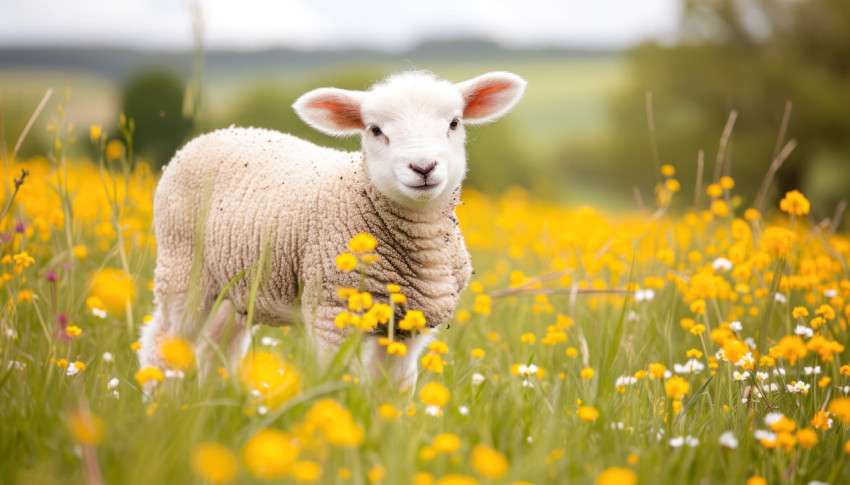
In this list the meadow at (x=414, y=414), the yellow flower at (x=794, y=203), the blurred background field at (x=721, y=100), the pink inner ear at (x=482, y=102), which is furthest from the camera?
the blurred background field at (x=721, y=100)

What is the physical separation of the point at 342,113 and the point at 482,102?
0.67m

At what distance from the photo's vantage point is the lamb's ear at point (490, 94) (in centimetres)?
326

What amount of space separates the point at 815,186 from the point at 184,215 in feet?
61.6

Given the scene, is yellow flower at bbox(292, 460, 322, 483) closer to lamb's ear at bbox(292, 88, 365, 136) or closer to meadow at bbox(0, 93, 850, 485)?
meadow at bbox(0, 93, 850, 485)

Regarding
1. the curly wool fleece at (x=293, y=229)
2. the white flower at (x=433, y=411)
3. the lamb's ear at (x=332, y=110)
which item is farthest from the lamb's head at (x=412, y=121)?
the white flower at (x=433, y=411)

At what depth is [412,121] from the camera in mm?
2951

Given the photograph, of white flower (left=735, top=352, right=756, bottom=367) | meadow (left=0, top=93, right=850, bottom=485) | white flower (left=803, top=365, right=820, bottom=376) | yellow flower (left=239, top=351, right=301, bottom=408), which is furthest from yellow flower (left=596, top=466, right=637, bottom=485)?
white flower (left=803, top=365, right=820, bottom=376)

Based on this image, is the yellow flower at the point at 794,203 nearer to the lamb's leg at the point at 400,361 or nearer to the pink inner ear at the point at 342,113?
the lamb's leg at the point at 400,361

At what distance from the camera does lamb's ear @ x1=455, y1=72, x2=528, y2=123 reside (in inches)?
128

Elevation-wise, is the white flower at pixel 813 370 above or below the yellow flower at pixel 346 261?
below

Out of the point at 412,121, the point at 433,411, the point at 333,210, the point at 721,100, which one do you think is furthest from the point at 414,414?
the point at 721,100

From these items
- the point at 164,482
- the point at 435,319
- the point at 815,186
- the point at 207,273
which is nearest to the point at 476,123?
the point at 435,319

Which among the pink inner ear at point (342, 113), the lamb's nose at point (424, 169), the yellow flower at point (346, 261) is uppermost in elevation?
the pink inner ear at point (342, 113)

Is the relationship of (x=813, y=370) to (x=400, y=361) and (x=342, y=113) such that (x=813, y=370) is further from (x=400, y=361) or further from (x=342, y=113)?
(x=342, y=113)
